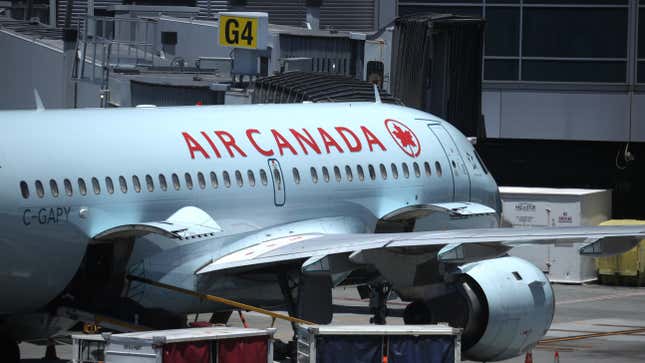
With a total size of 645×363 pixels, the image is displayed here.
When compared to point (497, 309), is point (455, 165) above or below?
above

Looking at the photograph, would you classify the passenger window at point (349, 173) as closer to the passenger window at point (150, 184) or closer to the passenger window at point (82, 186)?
the passenger window at point (150, 184)

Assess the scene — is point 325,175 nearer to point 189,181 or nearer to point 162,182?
point 189,181

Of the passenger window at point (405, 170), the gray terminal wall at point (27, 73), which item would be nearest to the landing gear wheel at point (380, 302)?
the passenger window at point (405, 170)

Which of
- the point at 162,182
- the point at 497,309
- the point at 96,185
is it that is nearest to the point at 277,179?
the point at 162,182

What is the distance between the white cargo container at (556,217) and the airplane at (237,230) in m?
16.1

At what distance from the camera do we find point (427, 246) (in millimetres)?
26750

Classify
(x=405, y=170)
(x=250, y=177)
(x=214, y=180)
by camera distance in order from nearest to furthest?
1. (x=214, y=180)
2. (x=250, y=177)
3. (x=405, y=170)

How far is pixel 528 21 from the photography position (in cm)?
5912

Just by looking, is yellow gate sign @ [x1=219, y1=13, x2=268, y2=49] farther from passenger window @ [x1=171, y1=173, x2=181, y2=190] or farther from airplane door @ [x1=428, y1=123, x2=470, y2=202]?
passenger window @ [x1=171, y1=173, x2=181, y2=190]

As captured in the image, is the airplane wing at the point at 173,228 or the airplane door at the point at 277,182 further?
the airplane door at the point at 277,182

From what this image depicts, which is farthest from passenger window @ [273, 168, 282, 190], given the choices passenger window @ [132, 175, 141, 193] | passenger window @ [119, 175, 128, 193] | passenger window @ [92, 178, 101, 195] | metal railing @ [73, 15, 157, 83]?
metal railing @ [73, 15, 157, 83]

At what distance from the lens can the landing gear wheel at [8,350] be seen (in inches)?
1081

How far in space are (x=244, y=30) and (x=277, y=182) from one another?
792 inches

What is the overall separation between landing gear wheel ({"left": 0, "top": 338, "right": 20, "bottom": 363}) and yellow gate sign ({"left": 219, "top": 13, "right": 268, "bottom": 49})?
855 inches
